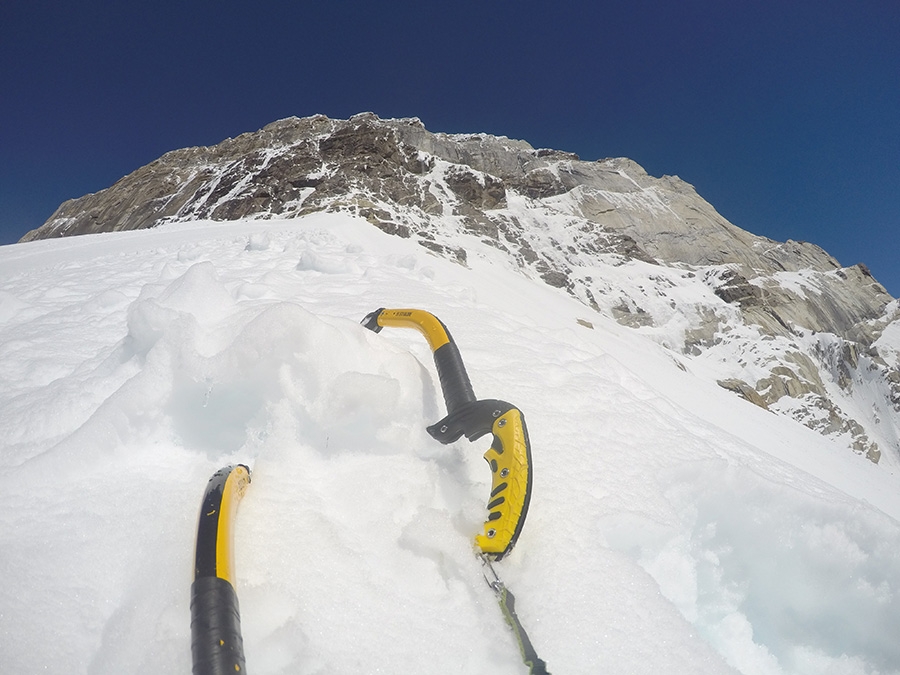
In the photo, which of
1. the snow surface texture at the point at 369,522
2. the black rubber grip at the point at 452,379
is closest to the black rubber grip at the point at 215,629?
the snow surface texture at the point at 369,522

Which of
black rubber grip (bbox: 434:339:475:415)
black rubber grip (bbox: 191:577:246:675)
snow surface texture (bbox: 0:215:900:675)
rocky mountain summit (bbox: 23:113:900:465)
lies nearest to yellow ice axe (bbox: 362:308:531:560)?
black rubber grip (bbox: 434:339:475:415)

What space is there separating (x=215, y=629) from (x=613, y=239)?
6098 centimetres

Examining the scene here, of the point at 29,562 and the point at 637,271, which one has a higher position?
the point at 637,271

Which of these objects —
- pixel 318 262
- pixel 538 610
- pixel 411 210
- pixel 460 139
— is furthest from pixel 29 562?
pixel 460 139

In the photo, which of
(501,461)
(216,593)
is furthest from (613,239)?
(216,593)

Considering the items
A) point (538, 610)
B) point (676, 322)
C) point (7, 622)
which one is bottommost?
point (7, 622)

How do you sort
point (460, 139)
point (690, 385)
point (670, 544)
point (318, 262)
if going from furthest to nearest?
1. point (460, 139)
2. point (690, 385)
3. point (318, 262)
4. point (670, 544)

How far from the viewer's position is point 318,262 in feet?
A: 19.6

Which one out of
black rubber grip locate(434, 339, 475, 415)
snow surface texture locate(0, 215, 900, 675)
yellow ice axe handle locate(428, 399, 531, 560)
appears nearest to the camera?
snow surface texture locate(0, 215, 900, 675)

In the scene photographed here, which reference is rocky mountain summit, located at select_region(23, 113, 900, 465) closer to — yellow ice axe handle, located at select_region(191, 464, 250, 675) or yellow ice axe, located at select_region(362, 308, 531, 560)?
yellow ice axe, located at select_region(362, 308, 531, 560)

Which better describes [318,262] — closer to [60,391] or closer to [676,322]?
[60,391]

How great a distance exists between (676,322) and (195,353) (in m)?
49.8

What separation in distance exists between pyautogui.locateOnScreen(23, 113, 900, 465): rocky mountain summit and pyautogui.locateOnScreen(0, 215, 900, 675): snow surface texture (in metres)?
27.0

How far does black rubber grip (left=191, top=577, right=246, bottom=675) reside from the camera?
1.01 meters
